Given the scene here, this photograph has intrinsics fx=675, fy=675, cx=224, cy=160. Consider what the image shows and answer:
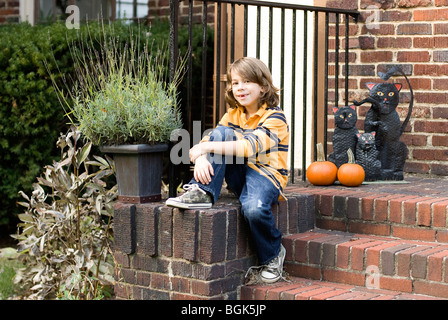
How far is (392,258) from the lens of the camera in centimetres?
313

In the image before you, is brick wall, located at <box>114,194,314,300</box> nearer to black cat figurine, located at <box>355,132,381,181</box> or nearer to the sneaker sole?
the sneaker sole

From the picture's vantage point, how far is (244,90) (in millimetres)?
3361

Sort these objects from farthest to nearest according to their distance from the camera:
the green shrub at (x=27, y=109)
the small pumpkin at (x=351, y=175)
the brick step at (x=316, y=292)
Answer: the green shrub at (x=27, y=109)
the small pumpkin at (x=351, y=175)
the brick step at (x=316, y=292)

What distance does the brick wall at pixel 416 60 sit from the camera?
4523 millimetres

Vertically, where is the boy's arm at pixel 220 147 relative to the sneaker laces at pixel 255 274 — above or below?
above

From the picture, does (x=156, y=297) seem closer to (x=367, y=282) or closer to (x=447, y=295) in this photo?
(x=367, y=282)

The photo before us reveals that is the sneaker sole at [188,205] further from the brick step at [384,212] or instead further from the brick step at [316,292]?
the brick step at [384,212]

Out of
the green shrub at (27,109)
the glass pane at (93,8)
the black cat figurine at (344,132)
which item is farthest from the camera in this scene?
the glass pane at (93,8)

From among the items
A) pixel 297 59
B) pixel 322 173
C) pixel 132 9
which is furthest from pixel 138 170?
pixel 132 9

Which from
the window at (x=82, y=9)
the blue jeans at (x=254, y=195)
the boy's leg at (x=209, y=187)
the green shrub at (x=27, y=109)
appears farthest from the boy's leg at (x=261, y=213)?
the window at (x=82, y=9)

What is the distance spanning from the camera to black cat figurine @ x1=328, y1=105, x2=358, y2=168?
13.8ft

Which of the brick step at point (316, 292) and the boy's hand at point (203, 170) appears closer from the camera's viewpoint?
the brick step at point (316, 292)

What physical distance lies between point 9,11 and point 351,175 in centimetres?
459

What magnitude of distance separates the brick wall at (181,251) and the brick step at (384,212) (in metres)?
0.40
